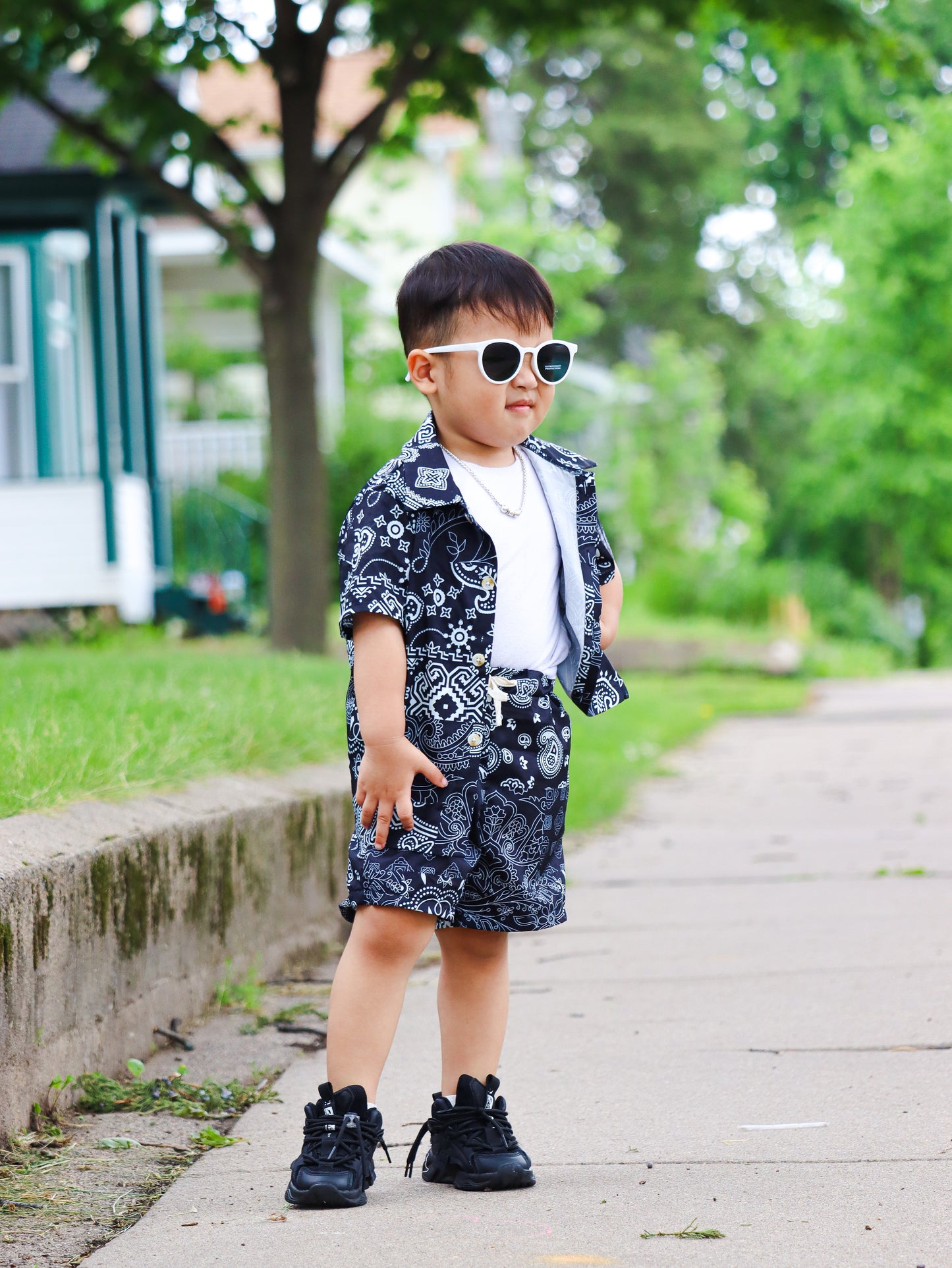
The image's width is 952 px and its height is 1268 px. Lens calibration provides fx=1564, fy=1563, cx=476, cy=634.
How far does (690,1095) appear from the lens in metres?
2.97

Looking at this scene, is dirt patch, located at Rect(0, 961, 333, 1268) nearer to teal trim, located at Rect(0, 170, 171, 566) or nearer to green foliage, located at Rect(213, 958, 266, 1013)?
green foliage, located at Rect(213, 958, 266, 1013)

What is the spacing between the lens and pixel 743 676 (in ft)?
57.7

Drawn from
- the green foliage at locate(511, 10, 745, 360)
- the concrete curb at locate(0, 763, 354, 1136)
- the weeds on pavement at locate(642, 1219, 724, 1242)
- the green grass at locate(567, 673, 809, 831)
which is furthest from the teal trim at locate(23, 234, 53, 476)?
the green foliage at locate(511, 10, 745, 360)

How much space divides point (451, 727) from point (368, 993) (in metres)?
0.44

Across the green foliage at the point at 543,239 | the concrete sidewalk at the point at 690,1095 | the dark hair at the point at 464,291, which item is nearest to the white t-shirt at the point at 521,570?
the dark hair at the point at 464,291

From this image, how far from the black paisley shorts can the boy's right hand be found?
0.02 m

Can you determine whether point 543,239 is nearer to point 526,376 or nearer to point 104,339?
point 104,339

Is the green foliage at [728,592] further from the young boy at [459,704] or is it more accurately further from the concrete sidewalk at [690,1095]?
the young boy at [459,704]

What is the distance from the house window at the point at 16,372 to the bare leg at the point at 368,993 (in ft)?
34.6

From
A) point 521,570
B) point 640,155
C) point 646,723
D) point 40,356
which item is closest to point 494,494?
point 521,570

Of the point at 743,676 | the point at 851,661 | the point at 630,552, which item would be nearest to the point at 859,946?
the point at 743,676

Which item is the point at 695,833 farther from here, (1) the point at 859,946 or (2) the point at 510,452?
(2) the point at 510,452

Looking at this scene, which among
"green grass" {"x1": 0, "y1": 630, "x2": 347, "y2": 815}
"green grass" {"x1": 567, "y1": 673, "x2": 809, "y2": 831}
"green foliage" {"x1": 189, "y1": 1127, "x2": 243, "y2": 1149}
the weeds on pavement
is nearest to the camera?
the weeds on pavement

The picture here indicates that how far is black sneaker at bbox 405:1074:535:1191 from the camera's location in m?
2.50
